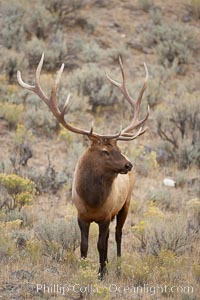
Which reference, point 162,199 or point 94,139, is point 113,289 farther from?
point 162,199

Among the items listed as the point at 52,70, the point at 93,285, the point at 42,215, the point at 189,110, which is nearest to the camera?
the point at 93,285

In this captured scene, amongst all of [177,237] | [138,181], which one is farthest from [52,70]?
[177,237]

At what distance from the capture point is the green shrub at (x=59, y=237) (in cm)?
725

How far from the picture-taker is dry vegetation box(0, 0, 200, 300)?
22.4ft

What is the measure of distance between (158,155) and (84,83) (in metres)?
2.90

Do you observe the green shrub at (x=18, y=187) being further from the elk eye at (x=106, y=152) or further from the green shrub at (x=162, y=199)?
the elk eye at (x=106, y=152)

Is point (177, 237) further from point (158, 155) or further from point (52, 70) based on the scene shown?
point (52, 70)

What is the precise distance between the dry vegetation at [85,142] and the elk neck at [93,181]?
2.29 feet

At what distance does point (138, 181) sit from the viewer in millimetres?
10789

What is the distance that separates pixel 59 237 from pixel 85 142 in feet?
15.1

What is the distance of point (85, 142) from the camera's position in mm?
11852

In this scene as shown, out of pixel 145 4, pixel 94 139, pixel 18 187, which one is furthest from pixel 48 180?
pixel 145 4

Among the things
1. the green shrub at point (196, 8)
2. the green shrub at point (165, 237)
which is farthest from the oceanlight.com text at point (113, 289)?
the green shrub at point (196, 8)

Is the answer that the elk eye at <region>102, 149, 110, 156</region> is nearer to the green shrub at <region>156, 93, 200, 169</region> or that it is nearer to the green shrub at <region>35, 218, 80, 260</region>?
the green shrub at <region>35, 218, 80, 260</region>
